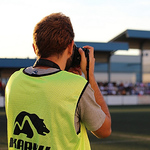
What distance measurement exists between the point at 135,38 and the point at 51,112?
2396 centimetres

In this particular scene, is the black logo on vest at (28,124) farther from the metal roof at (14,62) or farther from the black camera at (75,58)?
the metal roof at (14,62)

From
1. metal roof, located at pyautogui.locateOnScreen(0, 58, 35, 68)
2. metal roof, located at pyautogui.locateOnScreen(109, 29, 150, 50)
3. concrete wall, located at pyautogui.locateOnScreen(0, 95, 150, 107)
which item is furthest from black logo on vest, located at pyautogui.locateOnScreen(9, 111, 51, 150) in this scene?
metal roof, located at pyautogui.locateOnScreen(109, 29, 150, 50)

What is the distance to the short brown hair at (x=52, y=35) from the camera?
1471 mm

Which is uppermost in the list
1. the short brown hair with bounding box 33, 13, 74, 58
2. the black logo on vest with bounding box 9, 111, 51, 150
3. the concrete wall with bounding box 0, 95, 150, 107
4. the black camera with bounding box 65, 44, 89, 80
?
the short brown hair with bounding box 33, 13, 74, 58

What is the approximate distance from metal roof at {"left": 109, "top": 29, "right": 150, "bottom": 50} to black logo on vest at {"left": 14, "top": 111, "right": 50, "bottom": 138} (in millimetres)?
22543

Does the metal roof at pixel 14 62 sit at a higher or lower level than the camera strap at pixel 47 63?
lower

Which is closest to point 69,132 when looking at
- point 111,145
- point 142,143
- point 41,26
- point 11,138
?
point 11,138

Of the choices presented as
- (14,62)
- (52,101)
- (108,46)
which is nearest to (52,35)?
(52,101)

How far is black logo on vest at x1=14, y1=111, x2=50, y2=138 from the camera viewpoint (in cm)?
143

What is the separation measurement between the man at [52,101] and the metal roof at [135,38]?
2244 centimetres

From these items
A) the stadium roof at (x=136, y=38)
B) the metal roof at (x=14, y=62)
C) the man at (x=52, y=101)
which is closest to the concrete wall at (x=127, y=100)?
the stadium roof at (x=136, y=38)

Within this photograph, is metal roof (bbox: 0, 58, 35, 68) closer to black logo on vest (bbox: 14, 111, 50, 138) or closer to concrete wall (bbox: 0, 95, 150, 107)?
concrete wall (bbox: 0, 95, 150, 107)

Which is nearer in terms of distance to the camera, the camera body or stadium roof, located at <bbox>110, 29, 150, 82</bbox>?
the camera body

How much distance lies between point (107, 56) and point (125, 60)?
27.4 metres
